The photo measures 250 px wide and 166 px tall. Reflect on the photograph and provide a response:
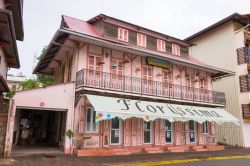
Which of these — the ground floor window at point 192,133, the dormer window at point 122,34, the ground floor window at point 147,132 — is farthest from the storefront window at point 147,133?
the dormer window at point 122,34

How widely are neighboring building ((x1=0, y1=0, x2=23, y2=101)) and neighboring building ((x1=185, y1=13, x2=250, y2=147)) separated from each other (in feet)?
59.2

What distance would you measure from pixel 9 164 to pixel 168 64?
12482mm

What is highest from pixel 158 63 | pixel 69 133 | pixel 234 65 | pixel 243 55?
pixel 243 55

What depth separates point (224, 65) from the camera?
75.6 feet

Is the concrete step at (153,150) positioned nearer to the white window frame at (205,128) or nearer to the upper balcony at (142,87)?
the upper balcony at (142,87)

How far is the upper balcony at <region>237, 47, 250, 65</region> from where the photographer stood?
2136 cm

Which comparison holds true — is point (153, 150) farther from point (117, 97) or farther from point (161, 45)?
point (161, 45)

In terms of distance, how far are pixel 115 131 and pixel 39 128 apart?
7933mm

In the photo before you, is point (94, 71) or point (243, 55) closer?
point (94, 71)

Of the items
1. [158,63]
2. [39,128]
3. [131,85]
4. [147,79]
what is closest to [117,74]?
[131,85]

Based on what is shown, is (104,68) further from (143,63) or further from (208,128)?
(208,128)

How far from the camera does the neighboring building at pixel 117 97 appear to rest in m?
12.9

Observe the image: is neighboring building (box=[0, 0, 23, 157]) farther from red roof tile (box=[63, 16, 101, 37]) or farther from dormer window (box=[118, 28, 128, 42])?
dormer window (box=[118, 28, 128, 42])

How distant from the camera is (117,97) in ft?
47.2
